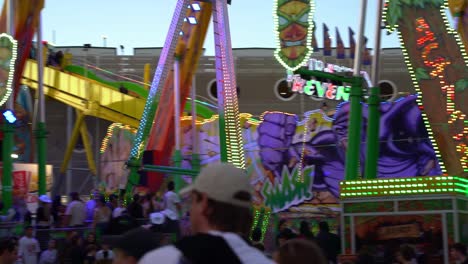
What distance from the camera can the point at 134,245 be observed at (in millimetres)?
4160

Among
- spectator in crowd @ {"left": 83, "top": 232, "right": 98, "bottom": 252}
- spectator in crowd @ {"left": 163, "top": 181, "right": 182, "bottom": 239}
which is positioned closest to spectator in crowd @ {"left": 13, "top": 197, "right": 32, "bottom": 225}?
spectator in crowd @ {"left": 163, "top": 181, "right": 182, "bottom": 239}

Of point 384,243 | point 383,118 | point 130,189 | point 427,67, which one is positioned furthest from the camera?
point 383,118

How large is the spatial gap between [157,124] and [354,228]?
17111 mm

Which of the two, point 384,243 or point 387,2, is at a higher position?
point 387,2

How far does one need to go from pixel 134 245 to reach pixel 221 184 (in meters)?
0.81

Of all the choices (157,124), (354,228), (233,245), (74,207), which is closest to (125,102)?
(157,124)

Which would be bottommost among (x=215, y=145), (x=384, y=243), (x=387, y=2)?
(x=384, y=243)

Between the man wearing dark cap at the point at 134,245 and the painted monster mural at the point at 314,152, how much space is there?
2651cm

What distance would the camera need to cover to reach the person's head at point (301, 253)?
3969 mm

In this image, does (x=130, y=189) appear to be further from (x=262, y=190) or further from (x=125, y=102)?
(x=125, y=102)

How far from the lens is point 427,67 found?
1912cm

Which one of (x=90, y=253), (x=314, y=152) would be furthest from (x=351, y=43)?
(x=90, y=253)

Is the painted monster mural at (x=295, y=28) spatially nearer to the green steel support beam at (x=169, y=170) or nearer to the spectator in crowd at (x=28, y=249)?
the spectator in crowd at (x=28, y=249)

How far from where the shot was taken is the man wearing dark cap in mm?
4145
